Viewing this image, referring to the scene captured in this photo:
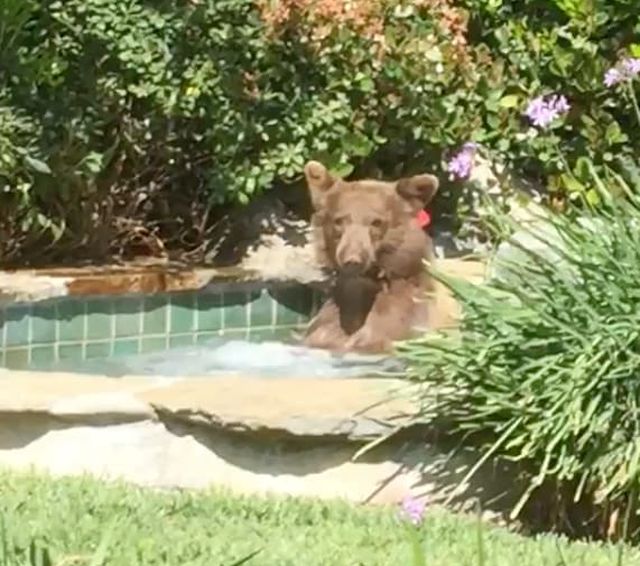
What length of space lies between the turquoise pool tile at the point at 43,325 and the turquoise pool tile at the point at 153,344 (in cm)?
42

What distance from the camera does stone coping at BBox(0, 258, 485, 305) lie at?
8.57 meters

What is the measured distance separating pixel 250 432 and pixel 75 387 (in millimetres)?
642

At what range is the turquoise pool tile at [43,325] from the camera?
8367 mm

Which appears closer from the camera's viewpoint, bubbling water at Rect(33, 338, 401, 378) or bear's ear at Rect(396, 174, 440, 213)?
bubbling water at Rect(33, 338, 401, 378)

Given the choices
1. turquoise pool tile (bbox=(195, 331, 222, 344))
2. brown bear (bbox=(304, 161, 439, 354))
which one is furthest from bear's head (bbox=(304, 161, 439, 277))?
turquoise pool tile (bbox=(195, 331, 222, 344))

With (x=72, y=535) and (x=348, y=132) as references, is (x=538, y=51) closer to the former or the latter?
(x=348, y=132)

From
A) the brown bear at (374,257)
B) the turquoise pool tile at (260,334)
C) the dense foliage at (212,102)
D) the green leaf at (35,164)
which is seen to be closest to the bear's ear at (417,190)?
the brown bear at (374,257)

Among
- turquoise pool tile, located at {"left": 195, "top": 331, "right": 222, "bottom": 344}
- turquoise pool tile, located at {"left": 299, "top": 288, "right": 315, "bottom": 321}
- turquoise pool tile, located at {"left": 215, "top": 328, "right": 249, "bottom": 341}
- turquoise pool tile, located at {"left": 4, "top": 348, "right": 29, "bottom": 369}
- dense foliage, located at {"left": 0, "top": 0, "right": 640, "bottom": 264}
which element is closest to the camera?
turquoise pool tile, located at {"left": 4, "top": 348, "right": 29, "bottom": 369}

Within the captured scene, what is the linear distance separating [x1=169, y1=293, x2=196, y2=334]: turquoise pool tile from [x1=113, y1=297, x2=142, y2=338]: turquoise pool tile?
6.3 inches

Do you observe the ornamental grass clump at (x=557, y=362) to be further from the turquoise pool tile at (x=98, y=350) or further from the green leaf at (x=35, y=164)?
the green leaf at (x=35, y=164)

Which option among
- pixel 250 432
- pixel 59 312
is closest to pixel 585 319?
pixel 250 432

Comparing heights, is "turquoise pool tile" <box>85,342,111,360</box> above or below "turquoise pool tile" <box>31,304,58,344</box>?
below

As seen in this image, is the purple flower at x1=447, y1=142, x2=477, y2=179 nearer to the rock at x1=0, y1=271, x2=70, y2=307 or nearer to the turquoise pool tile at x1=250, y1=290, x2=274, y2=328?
the turquoise pool tile at x1=250, y1=290, x2=274, y2=328

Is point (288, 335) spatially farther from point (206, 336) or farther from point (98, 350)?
point (98, 350)
